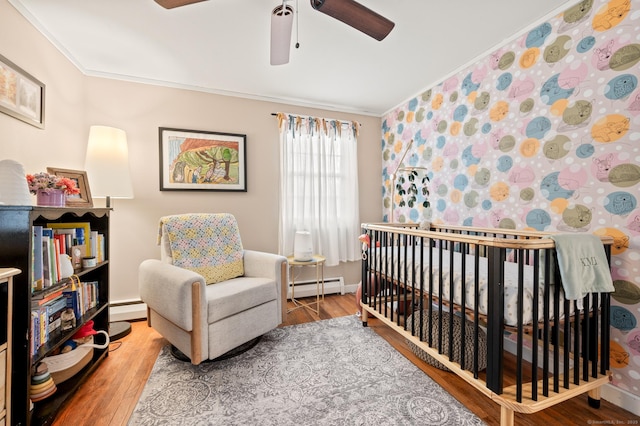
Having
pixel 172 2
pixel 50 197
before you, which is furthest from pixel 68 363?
pixel 172 2

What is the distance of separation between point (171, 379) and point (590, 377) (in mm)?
2315

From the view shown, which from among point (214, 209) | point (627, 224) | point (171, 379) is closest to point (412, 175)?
point (627, 224)

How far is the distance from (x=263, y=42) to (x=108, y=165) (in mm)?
1522

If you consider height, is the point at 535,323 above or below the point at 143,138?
below

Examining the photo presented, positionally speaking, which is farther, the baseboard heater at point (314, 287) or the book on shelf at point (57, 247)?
the baseboard heater at point (314, 287)

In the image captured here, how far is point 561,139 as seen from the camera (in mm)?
1702

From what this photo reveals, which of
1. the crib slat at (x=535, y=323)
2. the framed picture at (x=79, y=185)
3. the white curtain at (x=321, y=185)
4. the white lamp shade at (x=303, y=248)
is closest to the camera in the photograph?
the crib slat at (x=535, y=323)

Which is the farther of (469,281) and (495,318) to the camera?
(469,281)

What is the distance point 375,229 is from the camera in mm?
2277

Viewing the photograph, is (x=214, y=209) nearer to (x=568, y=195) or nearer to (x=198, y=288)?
(x=198, y=288)

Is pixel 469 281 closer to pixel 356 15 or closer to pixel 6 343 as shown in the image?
pixel 356 15

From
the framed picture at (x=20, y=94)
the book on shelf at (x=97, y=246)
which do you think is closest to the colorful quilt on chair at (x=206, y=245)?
the book on shelf at (x=97, y=246)

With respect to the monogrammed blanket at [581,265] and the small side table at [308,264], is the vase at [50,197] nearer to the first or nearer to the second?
the small side table at [308,264]

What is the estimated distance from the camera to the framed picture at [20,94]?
5.16 ft
